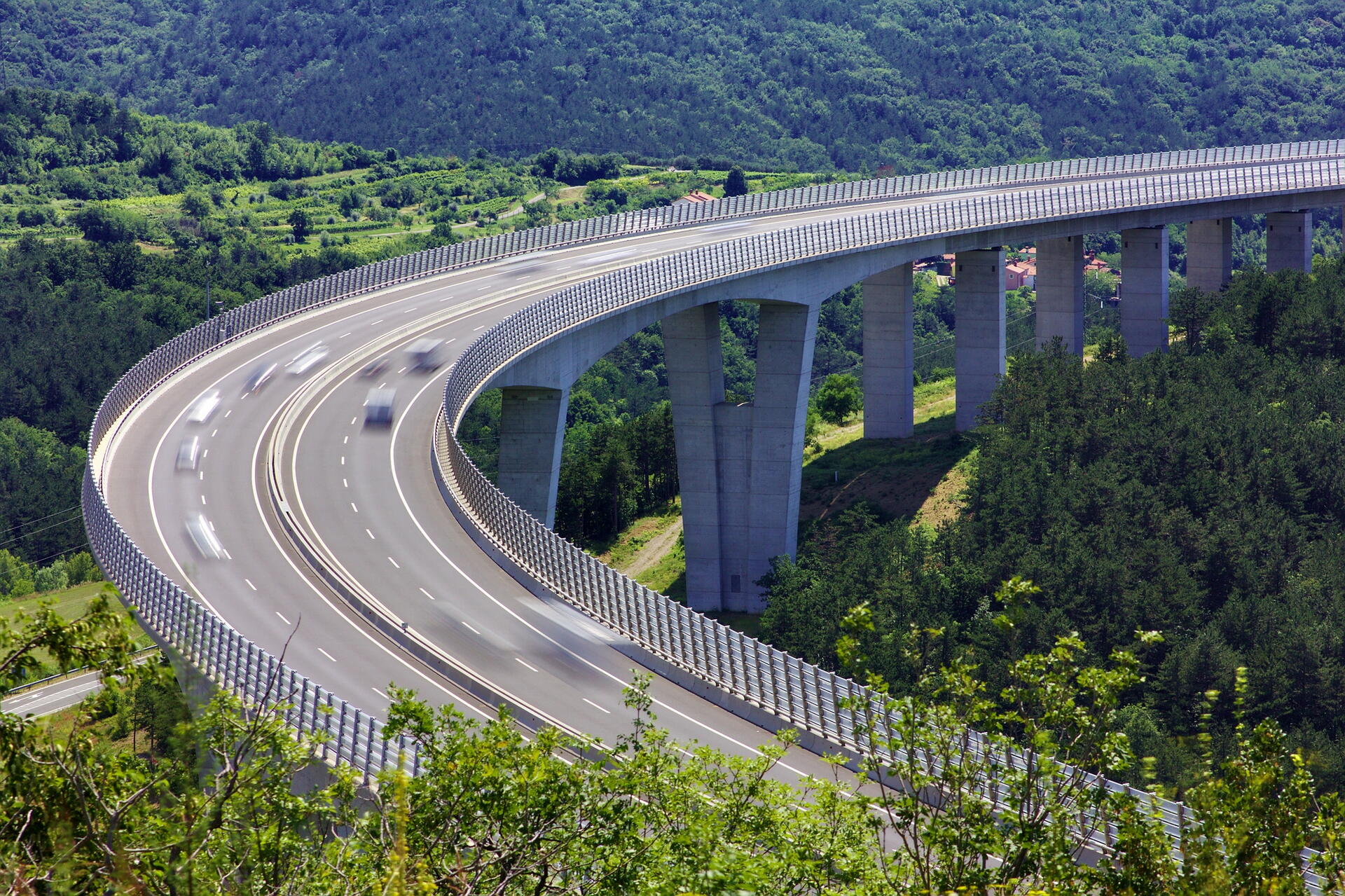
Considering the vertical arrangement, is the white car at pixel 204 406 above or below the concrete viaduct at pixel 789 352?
above

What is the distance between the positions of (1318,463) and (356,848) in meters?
62.2

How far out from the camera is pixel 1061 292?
94.1 m

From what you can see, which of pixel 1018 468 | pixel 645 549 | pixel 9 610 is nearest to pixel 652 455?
pixel 645 549

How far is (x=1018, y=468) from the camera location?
7656cm

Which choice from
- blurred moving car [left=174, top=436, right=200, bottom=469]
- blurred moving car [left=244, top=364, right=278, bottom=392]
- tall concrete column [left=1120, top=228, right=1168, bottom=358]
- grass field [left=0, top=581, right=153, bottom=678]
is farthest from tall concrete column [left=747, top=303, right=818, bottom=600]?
grass field [left=0, top=581, right=153, bottom=678]

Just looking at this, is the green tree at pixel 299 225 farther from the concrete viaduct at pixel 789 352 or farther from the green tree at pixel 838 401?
the concrete viaduct at pixel 789 352

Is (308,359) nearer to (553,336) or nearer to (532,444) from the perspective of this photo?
(532,444)

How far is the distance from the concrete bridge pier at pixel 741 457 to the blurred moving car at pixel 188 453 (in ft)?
94.5

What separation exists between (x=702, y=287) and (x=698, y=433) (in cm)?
1104

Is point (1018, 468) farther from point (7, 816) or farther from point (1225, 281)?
point (7, 816)

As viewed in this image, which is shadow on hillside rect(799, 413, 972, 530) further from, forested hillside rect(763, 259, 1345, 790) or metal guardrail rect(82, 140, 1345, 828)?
metal guardrail rect(82, 140, 1345, 828)

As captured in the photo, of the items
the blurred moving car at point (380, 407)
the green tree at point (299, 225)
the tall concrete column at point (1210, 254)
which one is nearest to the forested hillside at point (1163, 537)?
the tall concrete column at point (1210, 254)

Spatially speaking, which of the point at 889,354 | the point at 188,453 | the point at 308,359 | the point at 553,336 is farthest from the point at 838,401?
the point at 188,453

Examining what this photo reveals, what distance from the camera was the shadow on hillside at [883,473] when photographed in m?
85.3
